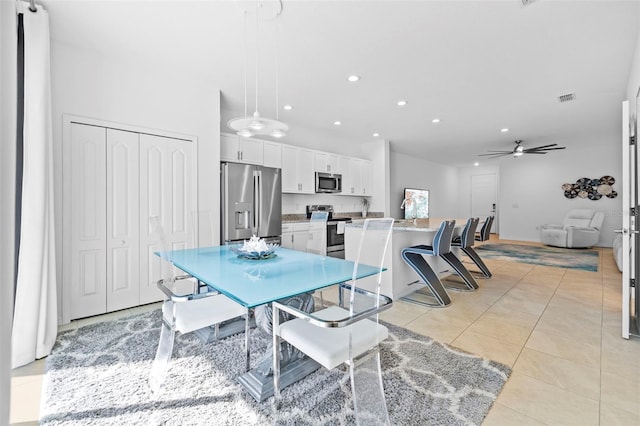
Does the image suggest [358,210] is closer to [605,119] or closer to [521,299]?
[521,299]

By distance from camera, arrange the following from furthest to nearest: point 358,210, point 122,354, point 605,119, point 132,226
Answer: point 358,210
point 605,119
point 132,226
point 122,354

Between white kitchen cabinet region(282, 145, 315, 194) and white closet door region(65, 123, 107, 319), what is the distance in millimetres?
2709

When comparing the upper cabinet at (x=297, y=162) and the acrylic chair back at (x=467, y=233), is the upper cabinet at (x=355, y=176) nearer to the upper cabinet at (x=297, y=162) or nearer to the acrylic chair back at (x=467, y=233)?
the upper cabinet at (x=297, y=162)

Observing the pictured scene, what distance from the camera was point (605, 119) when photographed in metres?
5.06

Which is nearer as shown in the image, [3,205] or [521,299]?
[3,205]

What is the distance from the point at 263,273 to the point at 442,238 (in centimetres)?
228

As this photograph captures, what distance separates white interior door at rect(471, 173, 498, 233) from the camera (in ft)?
33.8

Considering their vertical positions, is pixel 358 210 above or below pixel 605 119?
below

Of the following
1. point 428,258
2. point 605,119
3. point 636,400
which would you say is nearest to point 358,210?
point 428,258

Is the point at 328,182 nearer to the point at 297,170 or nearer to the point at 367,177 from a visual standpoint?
the point at 297,170

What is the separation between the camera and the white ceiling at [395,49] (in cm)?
228

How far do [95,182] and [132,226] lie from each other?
55cm

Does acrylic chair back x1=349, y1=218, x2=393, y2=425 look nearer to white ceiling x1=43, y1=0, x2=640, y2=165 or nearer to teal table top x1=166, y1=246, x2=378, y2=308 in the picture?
teal table top x1=166, y1=246, x2=378, y2=308

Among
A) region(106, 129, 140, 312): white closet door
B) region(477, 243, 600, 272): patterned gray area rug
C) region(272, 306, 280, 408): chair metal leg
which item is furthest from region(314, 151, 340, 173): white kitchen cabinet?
region(272, 306, 280, 408): chair metal leg
